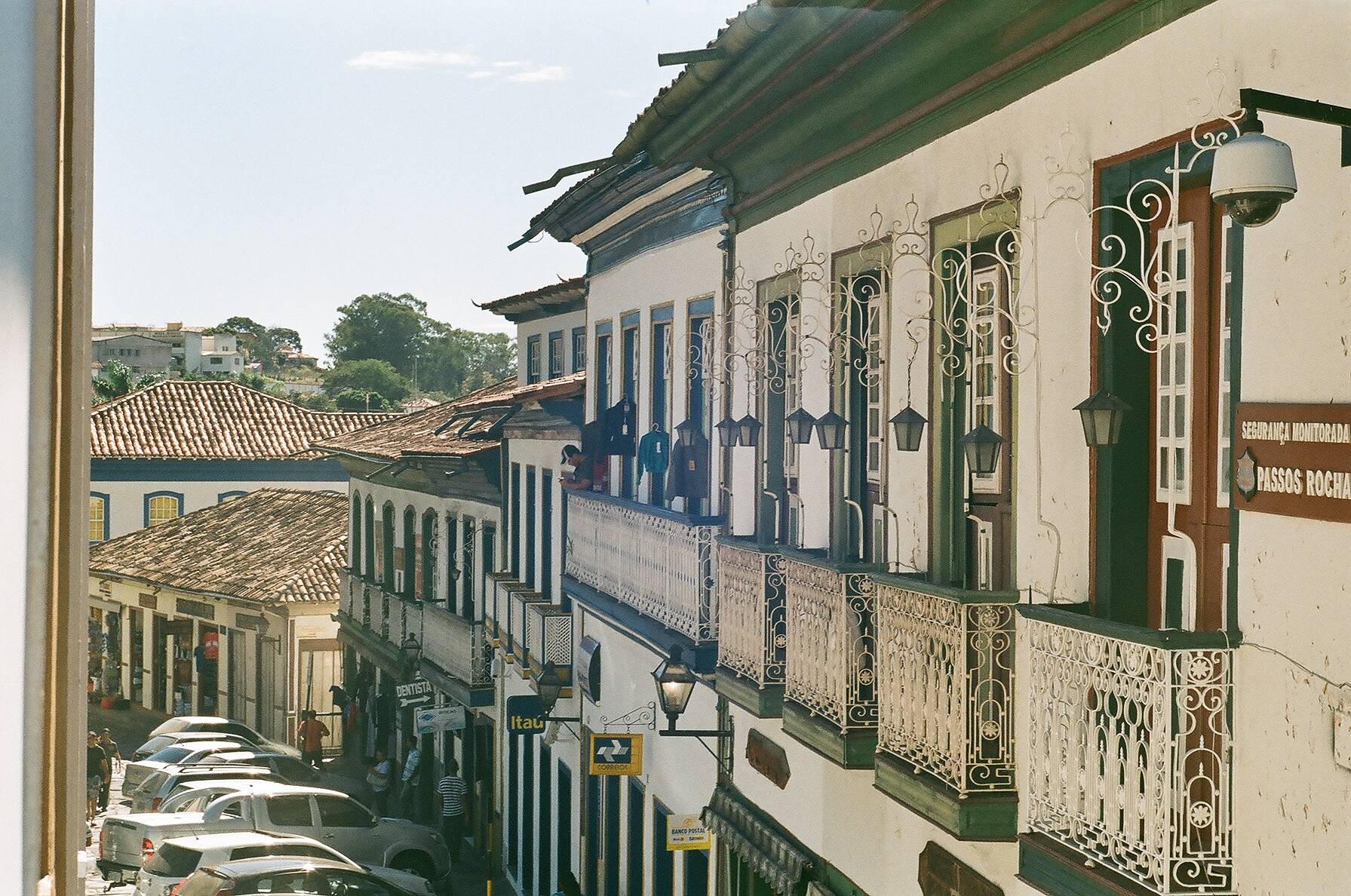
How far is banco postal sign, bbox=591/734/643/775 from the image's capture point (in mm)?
14906

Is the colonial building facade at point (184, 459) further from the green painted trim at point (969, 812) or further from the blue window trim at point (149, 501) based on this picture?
the green painted trim at point (969, 812)

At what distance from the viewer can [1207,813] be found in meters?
5.78

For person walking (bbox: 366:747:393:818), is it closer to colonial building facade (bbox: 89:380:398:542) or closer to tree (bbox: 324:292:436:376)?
Answer: colonial building facade (bbox: 89:380:398:542)

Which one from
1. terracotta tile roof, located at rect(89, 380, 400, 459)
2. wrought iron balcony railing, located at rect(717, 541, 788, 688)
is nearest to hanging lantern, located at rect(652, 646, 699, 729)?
wrought iron balcony railing, located at rect(717, 541, 788, 688)

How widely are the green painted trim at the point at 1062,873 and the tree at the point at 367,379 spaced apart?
103 metres

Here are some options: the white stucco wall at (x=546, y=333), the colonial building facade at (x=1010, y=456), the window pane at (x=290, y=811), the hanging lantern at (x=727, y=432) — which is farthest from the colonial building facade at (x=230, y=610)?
the hanging lantern at (x=727, y=432)

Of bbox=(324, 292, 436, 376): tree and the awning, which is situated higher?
bbox=(324, 292, 436, 376): tree

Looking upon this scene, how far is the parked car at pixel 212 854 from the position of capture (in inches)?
770

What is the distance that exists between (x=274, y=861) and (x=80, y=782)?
1561 centimetres

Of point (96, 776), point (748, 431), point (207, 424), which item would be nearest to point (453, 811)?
point (96, 776)

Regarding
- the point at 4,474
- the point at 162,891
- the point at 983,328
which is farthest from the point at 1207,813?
the point at 162,891

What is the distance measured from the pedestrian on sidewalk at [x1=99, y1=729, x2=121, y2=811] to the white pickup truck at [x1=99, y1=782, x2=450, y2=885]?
6.15m

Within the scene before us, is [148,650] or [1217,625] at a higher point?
[1217,625]

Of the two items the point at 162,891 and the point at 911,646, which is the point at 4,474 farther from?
the point at 162,891
